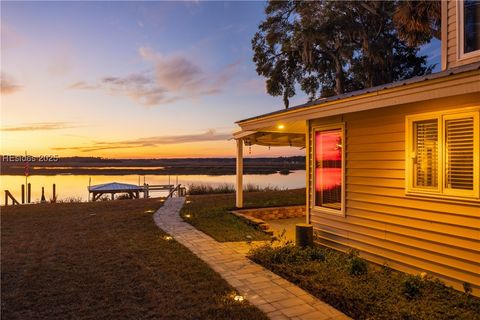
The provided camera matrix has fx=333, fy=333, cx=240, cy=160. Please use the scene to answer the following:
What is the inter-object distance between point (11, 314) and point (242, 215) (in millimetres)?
6944

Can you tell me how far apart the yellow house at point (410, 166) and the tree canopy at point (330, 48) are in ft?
36.8

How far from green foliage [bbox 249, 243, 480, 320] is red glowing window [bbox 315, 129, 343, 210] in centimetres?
139

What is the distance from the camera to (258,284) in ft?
16.0

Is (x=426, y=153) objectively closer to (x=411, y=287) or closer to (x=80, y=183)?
(x=411, y=287)

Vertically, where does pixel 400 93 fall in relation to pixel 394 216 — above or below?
above

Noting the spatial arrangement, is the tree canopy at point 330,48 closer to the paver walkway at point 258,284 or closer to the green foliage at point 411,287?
the paver walkway at point 258,284

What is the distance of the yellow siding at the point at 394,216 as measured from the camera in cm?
441

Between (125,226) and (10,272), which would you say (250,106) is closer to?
(125,226)

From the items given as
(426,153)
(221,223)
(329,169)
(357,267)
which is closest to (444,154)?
(426,153)

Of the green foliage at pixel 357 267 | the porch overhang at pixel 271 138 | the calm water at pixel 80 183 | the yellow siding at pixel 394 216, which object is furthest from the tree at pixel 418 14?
the calm water at pixel 80 183

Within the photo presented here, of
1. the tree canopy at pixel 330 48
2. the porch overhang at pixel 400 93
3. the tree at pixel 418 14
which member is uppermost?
the tree canopy at pixel 330 48

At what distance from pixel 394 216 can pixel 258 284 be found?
2.48m

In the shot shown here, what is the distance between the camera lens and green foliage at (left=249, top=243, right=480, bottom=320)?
383 cm

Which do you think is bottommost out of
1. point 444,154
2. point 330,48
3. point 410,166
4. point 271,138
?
point 410,166
